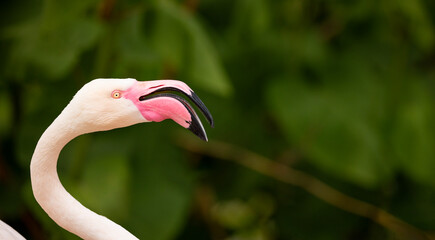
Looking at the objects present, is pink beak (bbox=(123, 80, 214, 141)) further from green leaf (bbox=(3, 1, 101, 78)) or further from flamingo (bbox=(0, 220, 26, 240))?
green leaf (bbox=(3, 1, 101, 78))

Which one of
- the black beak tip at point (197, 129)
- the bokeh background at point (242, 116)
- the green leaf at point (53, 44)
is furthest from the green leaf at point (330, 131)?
the black beak tip at point (197, 129)

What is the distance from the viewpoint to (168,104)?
1.68 feet

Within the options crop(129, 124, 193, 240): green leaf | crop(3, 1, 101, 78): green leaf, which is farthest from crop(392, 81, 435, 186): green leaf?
crop(3, 1, 101, 78): green leaf

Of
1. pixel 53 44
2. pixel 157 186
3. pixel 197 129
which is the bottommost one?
pixel 157 186

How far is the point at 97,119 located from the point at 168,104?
56 millimetres

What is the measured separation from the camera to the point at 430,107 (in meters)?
1.40

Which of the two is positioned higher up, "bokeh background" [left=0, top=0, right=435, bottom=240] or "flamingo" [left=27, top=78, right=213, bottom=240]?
"flamingo" [left=27, top=78, right=213, bottom=240]

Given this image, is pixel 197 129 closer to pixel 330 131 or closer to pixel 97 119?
pixel 97 119

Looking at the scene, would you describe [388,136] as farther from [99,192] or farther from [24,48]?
[24,48]

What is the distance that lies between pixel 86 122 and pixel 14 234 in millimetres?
135

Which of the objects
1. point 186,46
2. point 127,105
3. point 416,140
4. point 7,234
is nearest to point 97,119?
point 127,105

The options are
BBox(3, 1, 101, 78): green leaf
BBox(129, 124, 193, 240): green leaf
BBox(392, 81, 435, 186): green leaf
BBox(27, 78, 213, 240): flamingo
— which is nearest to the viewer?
BBox(27, 78, 213, 240): flamingo

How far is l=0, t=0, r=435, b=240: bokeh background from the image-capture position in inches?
40.9

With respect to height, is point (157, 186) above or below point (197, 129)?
below
